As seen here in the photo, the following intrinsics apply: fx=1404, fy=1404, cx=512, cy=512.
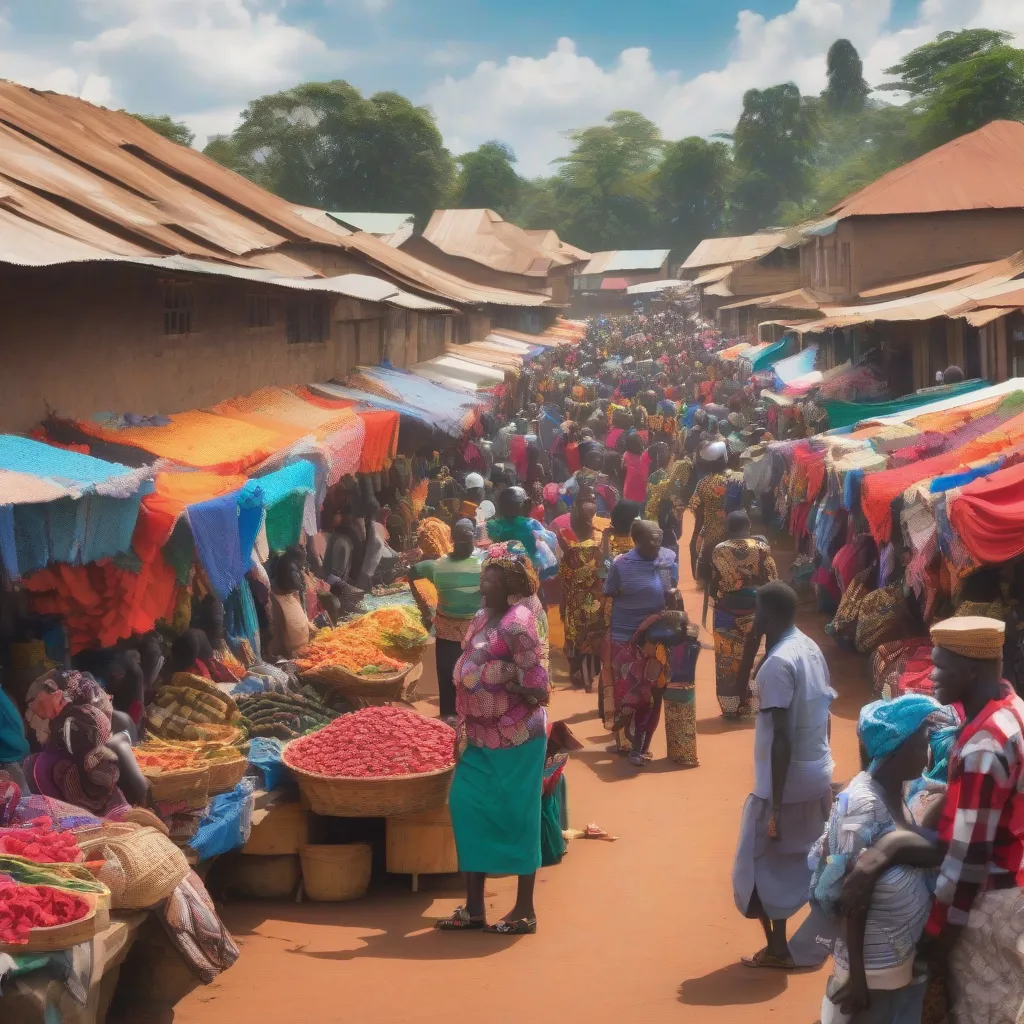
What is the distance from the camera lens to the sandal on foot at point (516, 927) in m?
6.59

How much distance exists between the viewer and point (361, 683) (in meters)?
9.91

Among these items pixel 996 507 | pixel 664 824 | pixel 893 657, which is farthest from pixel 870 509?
pixel 664 824

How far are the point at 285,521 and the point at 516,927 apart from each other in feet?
14.6

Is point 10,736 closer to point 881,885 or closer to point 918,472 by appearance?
point 881,885

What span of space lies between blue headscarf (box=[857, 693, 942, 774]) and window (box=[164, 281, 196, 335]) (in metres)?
8.91

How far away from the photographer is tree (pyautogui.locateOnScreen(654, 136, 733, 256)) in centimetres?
8688

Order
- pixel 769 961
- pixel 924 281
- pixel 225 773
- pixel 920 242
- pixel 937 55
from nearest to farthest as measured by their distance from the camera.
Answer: pixel 769 961, pixel 225 773, pixel 924 281, pixel 920 242, pixel 937 55

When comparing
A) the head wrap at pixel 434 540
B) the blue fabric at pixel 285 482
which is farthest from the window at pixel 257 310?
the blue fabric at pixel 285 482

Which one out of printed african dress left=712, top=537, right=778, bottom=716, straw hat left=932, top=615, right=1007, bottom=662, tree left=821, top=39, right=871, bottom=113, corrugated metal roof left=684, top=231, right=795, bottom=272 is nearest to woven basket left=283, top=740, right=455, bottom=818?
printed african dress left=712, top=537, right=778, bottom=716

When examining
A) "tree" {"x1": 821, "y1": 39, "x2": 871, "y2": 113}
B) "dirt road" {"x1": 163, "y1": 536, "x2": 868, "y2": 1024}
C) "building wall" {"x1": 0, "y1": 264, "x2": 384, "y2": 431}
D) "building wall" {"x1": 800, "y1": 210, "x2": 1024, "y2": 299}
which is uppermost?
"tree" {"x1": 821, "y1": 39, "x2": 871, "y2": 113}

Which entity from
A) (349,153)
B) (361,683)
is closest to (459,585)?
(361,683)

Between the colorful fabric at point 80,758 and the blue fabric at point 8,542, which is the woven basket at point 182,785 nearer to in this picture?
the colorful fabric at point 80,758

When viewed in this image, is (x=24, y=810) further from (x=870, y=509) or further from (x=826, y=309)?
(x=826, y=309)

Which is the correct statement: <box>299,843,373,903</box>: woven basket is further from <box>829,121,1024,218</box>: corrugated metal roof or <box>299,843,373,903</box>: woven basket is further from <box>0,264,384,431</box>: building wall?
<box>829,121,1024,218</box>: corrugated metal roof
